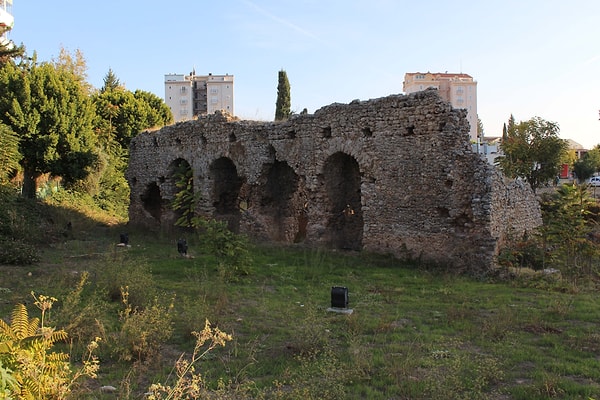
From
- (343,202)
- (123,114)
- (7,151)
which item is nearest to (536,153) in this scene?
(343,202)

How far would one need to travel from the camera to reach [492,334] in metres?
6.26

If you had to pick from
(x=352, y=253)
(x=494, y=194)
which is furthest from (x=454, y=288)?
(x=352, y=253)

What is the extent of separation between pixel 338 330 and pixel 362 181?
6608mm

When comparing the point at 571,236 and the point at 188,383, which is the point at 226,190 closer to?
the point at 571,236

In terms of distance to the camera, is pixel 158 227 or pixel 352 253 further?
pixel 158 227

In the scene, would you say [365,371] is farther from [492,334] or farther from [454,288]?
[454,288]

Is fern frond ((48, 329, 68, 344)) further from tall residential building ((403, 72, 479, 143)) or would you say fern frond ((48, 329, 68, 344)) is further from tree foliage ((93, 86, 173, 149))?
tall residential building ((403, 72, 479, 143))

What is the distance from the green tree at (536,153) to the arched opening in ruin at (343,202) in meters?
14.0

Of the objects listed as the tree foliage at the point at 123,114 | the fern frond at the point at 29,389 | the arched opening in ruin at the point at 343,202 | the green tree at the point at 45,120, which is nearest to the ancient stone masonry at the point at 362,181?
the arched opening in ruin at the point at 343,202

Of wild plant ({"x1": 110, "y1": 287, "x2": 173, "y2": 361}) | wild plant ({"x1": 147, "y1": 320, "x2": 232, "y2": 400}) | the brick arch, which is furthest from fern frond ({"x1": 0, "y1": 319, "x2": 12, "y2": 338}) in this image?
the brick arch

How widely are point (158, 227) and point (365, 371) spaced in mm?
15226

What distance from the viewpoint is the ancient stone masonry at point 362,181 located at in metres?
11.2

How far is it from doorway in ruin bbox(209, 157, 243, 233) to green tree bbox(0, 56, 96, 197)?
783 cm

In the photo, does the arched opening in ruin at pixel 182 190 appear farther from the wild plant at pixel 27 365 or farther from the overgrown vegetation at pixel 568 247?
the wild plant at pixel 27 365
